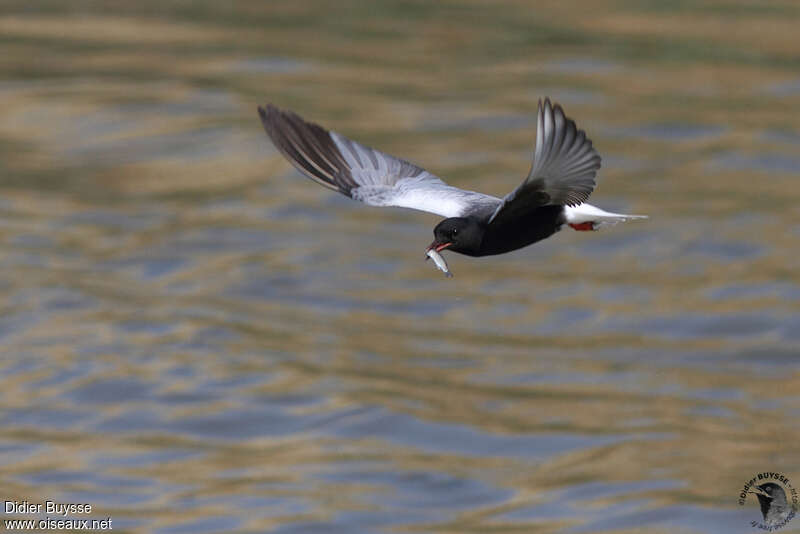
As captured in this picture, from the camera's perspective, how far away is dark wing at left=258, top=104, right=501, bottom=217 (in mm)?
10742

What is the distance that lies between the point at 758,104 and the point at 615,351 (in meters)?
6.52

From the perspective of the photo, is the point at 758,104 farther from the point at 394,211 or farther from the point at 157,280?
the point at 157,280

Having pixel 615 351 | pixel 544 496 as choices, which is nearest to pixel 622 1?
pixel 615 351

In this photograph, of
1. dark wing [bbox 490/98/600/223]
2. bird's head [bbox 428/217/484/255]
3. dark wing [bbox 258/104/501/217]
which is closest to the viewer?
dark wing [bbox 490/98/600/223]

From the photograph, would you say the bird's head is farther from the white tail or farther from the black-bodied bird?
the white tail

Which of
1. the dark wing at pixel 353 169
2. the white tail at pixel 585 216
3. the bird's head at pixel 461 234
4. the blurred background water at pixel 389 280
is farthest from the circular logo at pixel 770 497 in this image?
the bird's head at pixel 461 234

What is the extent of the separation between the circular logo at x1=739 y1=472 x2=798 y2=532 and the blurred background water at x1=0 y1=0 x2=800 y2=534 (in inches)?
10.3

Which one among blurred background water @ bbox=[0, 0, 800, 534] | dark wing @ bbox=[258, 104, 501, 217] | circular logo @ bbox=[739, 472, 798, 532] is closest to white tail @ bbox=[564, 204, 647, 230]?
dark wing @ bbox=[258, 104, 501, 217]

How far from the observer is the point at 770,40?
29.6m

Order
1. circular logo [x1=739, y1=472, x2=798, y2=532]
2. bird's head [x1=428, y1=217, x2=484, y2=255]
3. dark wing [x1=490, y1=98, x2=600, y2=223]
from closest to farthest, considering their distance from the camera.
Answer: dark wing [x1=490, y1=98, x2=600, y2=223] < bird's head [x1=428, y1=217, x2=484, y2=255] < circular logo [x1=739, y1=472, x2=798, y2=532]

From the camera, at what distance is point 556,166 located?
8.69 metres

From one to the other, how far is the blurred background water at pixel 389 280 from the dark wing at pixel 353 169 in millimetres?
9342

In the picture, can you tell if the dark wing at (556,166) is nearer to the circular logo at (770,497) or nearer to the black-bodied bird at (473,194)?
the black-bodied bird at (473,194)

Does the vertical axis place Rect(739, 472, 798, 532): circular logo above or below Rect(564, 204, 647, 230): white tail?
above
